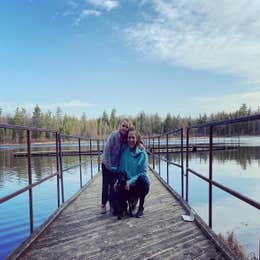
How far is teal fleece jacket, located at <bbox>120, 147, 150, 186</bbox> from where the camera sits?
3400 mm

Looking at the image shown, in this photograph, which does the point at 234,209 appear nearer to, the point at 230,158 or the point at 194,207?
the point at 194,207

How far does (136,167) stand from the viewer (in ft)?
11.2

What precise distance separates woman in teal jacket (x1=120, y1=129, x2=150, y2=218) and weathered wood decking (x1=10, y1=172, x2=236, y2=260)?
0.33 metres

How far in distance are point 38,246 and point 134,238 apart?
0.89 m

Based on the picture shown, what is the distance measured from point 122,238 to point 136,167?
3.14 ft

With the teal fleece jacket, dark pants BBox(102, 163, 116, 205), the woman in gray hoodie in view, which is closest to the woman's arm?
the teal fleece jacket

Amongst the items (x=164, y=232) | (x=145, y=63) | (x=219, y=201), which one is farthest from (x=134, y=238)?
(x=145, y=63)

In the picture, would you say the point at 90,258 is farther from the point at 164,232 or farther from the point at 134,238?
the point at 164,232

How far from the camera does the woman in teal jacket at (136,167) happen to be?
133 inches

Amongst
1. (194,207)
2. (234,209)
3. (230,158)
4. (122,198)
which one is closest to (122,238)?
(122,198)

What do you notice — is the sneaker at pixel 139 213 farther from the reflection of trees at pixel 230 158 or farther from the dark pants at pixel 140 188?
the reflection of trees at pixel 230 158

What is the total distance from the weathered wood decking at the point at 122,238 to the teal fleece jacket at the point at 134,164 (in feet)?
1.76

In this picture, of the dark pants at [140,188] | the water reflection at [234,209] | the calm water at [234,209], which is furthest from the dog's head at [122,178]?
the calm water at [234,209]

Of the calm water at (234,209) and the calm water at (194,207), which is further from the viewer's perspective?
the calm water at (234,209)
